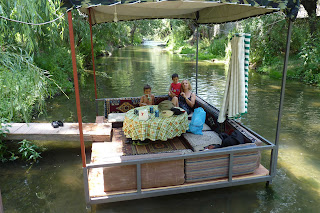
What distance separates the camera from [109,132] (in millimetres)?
6266

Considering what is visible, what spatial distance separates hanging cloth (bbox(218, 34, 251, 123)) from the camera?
16.8 ft

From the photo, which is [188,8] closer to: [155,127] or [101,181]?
[155,127]

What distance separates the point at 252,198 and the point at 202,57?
24141mm

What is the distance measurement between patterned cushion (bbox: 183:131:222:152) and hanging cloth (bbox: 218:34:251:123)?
0.61 metres

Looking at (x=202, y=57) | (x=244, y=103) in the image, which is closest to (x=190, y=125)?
(x=244, y=103)

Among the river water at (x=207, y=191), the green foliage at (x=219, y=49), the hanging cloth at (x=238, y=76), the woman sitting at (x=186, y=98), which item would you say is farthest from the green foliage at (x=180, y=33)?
the hanging cloth at (x=238, y=76)

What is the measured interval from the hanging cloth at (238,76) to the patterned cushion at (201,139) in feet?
2.01

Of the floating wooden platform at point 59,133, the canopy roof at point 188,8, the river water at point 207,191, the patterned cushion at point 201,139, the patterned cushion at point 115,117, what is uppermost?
the canopy roof at point 188,8

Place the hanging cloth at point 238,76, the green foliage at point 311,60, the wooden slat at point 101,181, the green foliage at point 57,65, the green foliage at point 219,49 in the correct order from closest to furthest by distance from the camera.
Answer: the wooden slat at point 101,181 → the hanging cloth at point 238,76 → the green foliage at point 57,65 → the green foliage at point 311,60 → the green foliage at point 219,49

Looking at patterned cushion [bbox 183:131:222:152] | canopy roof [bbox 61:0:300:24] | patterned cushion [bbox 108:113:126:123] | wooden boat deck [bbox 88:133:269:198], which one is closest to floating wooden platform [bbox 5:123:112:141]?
wooden boat deck [bbox 88:133:269:198]

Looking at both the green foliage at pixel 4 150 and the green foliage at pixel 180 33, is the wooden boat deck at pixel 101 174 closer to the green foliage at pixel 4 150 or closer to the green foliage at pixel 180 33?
the green foliage at pixel 4 150

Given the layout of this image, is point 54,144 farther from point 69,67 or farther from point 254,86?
point 254,86

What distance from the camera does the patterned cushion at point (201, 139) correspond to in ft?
17.8

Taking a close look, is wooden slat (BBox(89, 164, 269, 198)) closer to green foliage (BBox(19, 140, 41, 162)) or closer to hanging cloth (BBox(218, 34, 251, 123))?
hanging cloth (BBox(218, 34, 251, 123))
